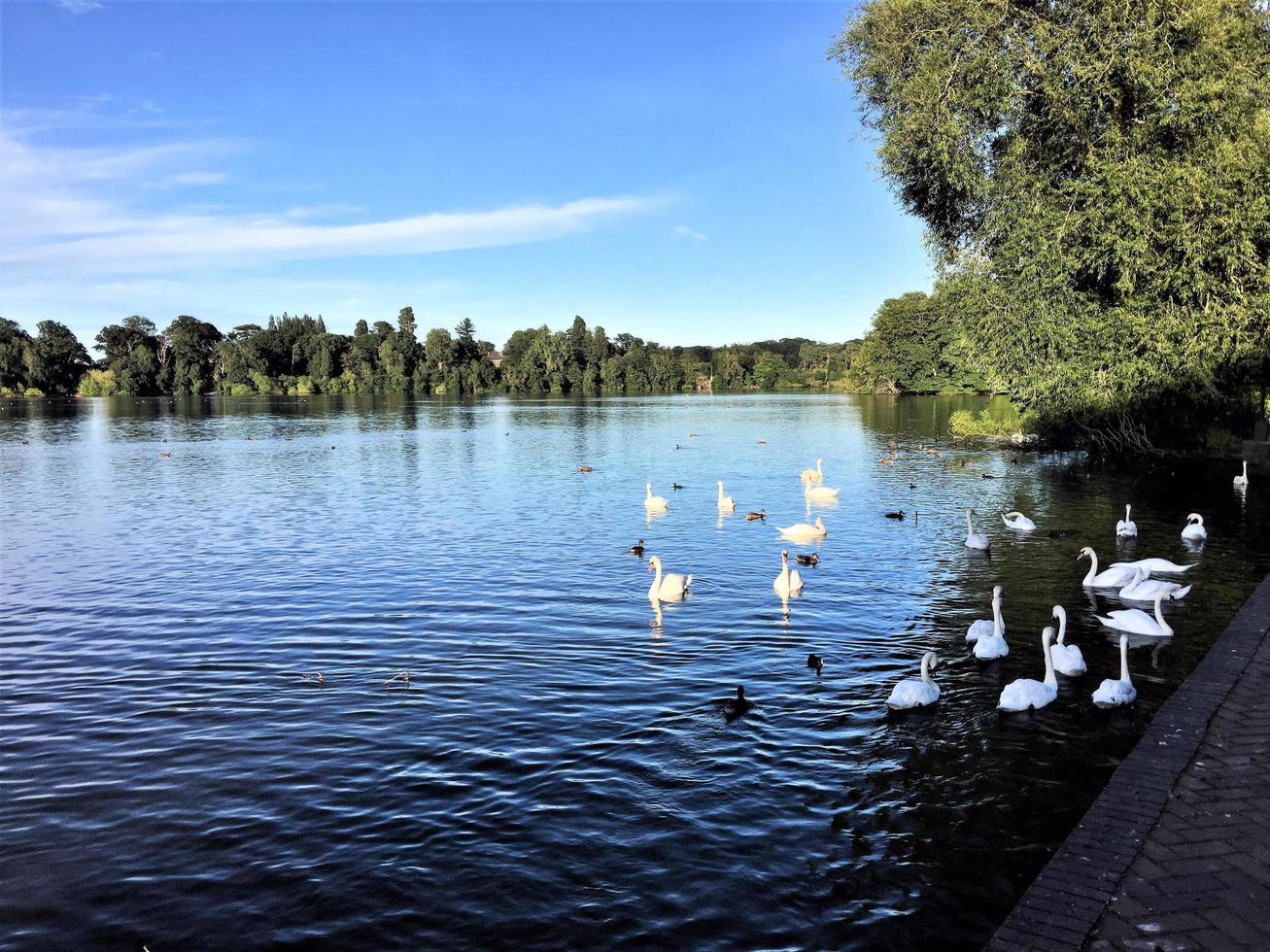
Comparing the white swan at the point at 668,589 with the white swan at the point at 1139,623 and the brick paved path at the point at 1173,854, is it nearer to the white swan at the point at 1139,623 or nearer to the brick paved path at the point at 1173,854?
the white swan at the point at 1139,623

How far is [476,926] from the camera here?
7.23m

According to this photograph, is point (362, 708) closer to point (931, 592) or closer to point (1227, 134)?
point (931, 592)

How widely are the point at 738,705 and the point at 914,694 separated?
2198 millimetres

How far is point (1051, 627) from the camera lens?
48.9 ft

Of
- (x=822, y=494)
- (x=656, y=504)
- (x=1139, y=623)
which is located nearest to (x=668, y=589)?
(x=1139, y=623)

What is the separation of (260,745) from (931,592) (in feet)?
41.3

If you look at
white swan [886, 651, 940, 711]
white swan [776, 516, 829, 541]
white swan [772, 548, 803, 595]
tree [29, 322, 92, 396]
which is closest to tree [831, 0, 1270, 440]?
white swan [776, 516, 829, 541]

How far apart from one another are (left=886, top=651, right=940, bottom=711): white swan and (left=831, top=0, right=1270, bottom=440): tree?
25475mm

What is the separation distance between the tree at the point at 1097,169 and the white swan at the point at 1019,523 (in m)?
12.5

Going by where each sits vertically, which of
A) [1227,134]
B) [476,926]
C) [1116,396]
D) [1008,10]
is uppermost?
[1008,10]

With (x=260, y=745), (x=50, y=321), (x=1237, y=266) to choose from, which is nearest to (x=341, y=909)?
(x=260, y=745)

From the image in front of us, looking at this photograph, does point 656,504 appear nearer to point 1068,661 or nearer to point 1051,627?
point 1051,627

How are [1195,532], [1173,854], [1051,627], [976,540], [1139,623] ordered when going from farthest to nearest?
[976,540]
[1195,532]
[1051,627]
[1139,623]
[1173,854]

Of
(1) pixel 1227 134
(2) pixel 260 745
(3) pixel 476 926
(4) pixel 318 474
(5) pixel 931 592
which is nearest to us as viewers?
(3) pixel 476 926
